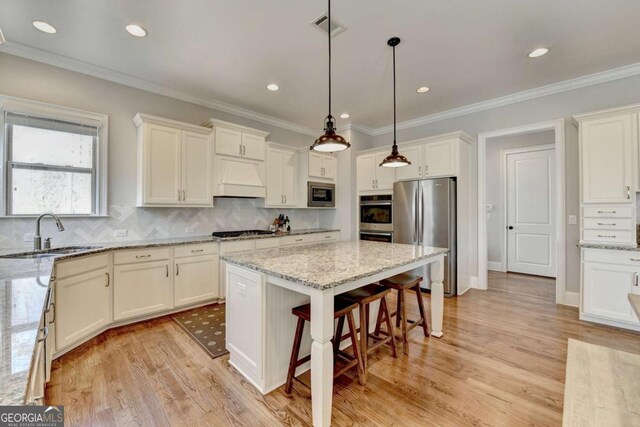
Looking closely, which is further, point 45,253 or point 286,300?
point 45,253

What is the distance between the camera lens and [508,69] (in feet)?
10.5

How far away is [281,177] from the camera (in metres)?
4.64

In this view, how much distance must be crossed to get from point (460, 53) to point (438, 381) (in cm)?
309

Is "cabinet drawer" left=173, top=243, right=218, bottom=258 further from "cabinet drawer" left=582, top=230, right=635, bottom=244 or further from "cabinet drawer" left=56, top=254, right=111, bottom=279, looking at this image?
"cabinet drawer" left=582, top=230, right=635, bottom=244

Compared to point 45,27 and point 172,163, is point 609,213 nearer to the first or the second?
point 172,163

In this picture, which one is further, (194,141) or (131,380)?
(194,141)

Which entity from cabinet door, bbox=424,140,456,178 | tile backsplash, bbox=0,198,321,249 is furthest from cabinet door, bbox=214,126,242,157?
cabinet door, bbox=424,140,456,178

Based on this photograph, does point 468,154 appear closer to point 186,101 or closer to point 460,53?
point 460,53

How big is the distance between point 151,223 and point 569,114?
556 centimetres

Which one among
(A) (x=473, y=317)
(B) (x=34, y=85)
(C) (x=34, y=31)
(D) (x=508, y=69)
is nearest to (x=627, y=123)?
(D) (x=508, y=69)

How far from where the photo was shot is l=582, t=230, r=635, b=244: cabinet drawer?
2.92 metres

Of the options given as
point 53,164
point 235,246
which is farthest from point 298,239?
point 53,164

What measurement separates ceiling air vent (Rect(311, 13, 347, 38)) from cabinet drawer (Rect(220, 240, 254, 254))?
2.65 meters

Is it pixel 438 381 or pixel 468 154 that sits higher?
pixel 468 154
